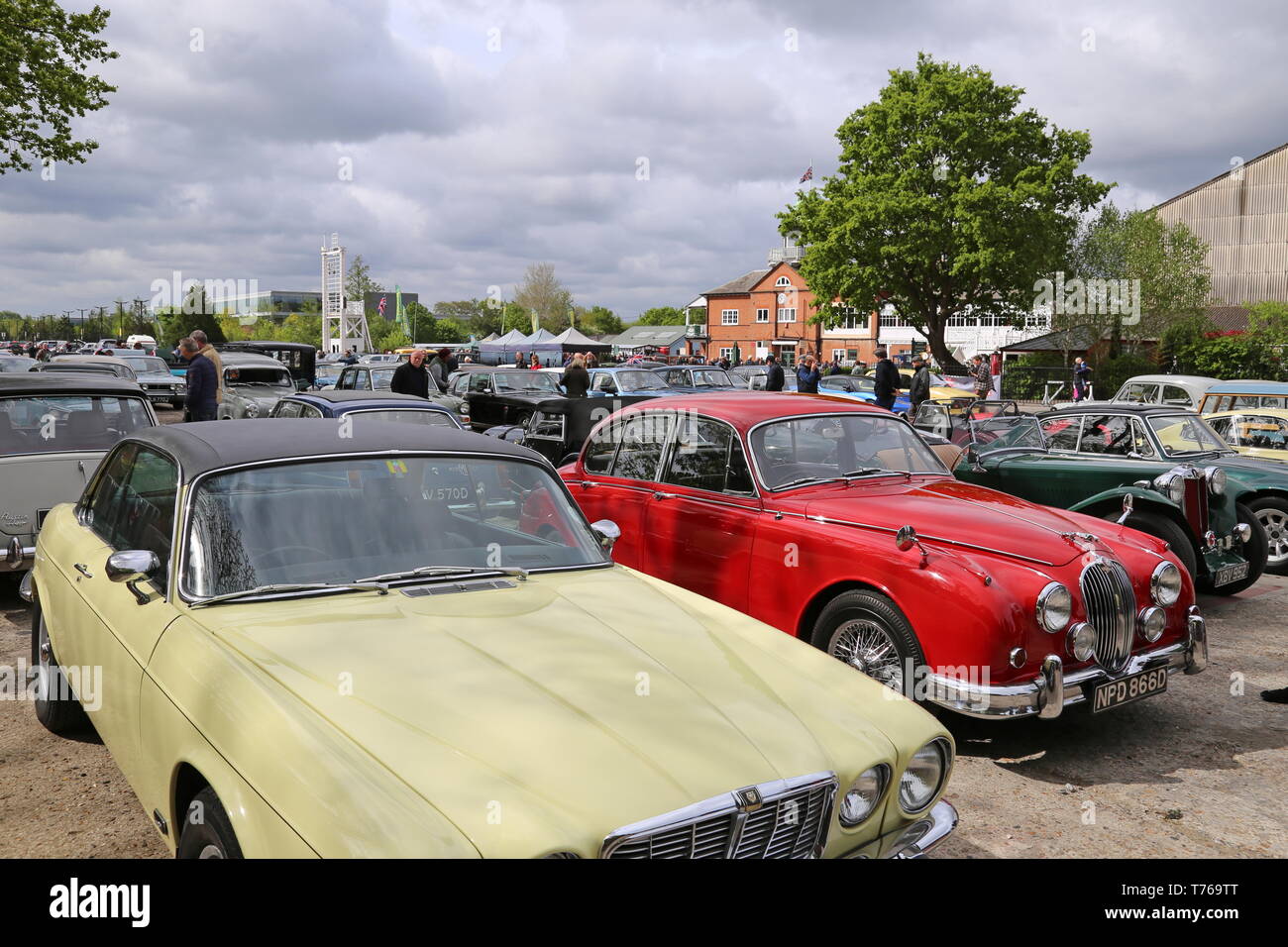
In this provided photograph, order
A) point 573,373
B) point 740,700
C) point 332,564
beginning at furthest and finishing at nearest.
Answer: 1. point 573,373
2. point 332,564
3. point 740,700

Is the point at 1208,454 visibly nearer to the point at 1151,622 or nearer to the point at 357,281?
the point at 1151,622

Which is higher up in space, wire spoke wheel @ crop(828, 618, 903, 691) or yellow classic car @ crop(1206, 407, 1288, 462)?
yellow classic car @ crop(1206, 407, 1288, 462)

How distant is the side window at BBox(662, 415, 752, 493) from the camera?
6.18 m

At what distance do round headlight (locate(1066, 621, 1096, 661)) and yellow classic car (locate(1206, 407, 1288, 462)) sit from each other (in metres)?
8.54

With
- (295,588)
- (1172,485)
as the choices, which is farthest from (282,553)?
(1172,485)

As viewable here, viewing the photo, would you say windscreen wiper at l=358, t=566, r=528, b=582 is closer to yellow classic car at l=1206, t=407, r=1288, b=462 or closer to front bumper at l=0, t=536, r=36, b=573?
front bumper at l=0, t=536, r=36, b=573

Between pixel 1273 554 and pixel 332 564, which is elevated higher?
pixel 332 564

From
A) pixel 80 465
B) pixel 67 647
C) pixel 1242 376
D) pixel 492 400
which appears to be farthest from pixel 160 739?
pixel 1242 376

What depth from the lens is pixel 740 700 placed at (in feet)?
9.45

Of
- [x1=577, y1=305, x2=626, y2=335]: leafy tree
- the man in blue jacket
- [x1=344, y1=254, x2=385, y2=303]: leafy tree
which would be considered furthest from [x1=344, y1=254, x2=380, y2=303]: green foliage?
the man in blue jacket

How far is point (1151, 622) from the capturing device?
525cm
